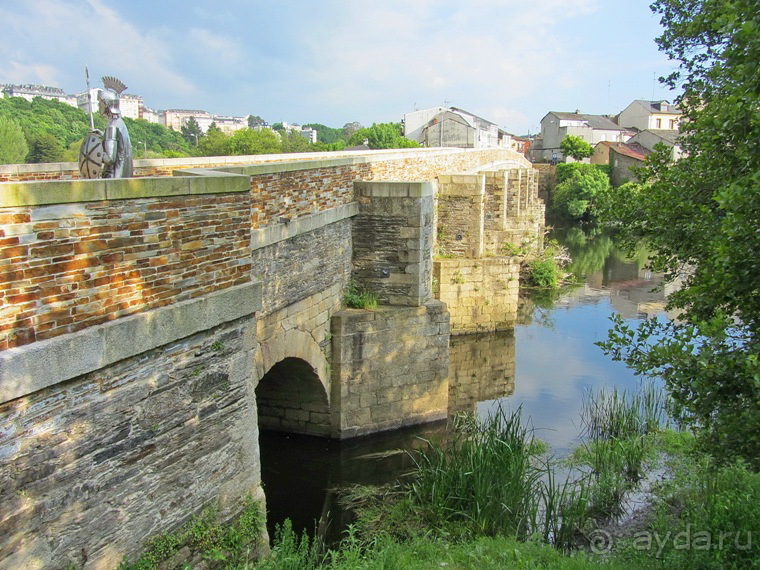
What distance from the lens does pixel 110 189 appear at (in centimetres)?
427

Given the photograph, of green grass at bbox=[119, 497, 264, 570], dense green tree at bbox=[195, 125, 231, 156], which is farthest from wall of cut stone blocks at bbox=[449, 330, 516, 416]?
dense green tree at bbox=[195, 125, 231, 156]

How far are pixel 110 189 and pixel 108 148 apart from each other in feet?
3.50

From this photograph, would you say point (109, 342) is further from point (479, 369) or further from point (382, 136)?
point (382, 136)

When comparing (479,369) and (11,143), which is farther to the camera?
(11,143)

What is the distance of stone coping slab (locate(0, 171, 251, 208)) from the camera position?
3.68 m

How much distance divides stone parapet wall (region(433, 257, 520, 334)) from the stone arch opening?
7.31 metres

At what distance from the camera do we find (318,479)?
392 inches

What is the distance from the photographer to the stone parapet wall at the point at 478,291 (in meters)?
17.5

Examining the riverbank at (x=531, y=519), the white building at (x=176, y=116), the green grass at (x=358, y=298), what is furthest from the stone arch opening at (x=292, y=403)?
the white building at (x=176, y=116)

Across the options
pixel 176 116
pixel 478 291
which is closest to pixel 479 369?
pixel 478 291

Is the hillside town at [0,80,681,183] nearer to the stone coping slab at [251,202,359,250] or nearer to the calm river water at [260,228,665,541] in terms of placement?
the calm river water at [260,228,665,541]

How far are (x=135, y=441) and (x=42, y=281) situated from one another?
1.28 m

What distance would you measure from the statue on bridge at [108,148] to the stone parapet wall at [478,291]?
12495mm

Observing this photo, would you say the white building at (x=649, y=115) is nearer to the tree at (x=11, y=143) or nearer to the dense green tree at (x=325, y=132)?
the tree at (x=11, y=143)
